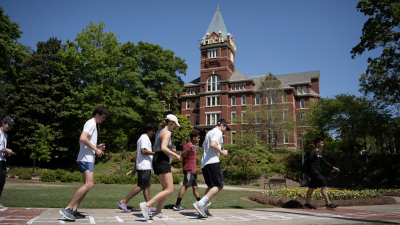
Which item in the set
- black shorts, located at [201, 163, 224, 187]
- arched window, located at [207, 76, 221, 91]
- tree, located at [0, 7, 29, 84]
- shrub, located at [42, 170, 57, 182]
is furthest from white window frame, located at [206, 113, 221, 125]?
black shorts, located at [201, 163, 224, 187]

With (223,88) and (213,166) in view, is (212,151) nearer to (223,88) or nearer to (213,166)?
(213,166)

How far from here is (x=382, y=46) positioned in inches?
743

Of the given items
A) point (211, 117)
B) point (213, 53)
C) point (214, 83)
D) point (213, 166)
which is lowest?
point (213, 166)

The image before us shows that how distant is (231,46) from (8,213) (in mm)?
52165

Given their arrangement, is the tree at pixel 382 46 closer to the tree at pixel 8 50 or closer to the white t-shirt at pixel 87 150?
the white t-shirt at pixel 87 150

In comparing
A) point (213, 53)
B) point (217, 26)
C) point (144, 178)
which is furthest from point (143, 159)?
point (217, 26)

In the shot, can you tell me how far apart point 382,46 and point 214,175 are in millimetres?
18888

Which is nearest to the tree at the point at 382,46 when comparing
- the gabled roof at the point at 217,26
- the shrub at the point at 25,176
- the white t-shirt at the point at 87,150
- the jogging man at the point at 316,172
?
the jogging man at the point at 316,172

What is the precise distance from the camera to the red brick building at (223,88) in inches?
2040

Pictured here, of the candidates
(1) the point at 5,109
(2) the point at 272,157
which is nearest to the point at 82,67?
(1) the point at 5,109

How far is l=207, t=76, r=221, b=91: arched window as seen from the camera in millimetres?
53156

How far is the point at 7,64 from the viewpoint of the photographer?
80.6 ft

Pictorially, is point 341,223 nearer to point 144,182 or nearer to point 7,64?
point 144,182

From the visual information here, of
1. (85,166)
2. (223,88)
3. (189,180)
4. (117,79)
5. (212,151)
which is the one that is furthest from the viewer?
(223,88)
